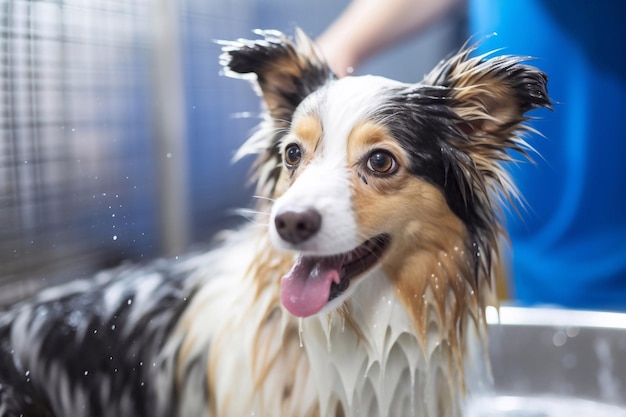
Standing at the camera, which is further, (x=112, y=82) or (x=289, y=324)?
(x=112, y=82)

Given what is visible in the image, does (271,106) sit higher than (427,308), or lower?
higher

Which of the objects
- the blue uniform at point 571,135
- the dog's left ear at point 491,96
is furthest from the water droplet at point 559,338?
the dog's left ear at point 491,96

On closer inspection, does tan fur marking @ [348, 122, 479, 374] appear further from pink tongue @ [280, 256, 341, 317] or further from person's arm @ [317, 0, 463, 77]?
person's arm @ [317, 0, 463, 77]

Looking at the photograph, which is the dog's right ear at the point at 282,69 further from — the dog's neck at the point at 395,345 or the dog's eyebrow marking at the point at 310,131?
the dog's neck at the point at 395,345

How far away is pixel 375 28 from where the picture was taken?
779 mm

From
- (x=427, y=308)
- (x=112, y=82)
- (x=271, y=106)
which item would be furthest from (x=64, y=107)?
(x=427, y=308)

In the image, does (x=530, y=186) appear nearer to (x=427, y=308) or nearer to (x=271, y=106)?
(x=427, y=308)

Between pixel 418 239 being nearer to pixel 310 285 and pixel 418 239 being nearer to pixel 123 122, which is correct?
pixel 310 285

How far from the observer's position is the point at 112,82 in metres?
0.84

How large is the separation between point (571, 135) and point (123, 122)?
57cm

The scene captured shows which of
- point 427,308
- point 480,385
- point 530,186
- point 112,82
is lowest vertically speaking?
point 480,385

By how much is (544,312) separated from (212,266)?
57 centimetres

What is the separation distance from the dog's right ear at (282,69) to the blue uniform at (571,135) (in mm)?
179

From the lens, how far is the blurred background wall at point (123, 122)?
77 cm
